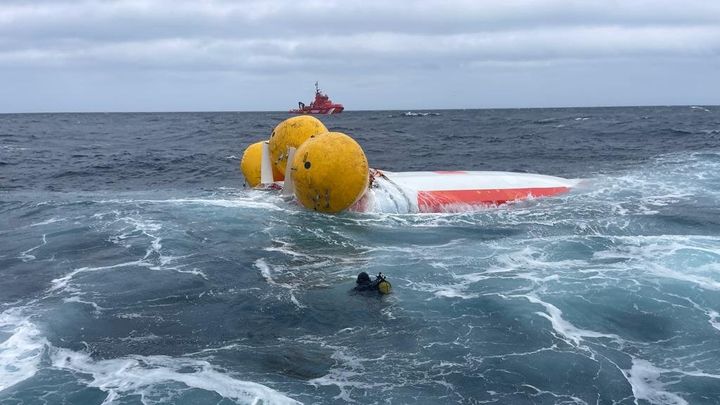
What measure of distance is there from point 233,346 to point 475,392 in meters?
4.35

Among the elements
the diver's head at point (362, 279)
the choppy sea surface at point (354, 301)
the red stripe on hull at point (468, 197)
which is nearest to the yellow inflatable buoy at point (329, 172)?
the choppy sea surface at point (354, 301)

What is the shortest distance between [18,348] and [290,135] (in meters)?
13.0

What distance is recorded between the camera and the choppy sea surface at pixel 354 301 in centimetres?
979

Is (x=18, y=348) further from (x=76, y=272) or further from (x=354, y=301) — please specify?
(x=354, y=301)

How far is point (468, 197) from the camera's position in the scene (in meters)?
22.3

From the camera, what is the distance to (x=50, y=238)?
18.5 m

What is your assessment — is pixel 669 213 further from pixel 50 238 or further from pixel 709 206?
pixel 50 238

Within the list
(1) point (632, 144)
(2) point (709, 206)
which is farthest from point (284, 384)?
(1) point (632, 144)

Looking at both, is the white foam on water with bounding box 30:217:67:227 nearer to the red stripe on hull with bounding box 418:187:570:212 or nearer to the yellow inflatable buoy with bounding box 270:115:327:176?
the yellow inflatable buoy with bounding box 270:115:327:176

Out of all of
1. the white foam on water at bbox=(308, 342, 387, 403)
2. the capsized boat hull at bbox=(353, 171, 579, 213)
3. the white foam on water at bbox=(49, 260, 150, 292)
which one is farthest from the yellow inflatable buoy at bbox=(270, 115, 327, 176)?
the white foam on water at bbox=(308, 342, 387, 403)

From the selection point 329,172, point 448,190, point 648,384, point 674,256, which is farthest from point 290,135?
point 648,384

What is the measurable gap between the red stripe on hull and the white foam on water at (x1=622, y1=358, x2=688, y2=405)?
11.5 meters

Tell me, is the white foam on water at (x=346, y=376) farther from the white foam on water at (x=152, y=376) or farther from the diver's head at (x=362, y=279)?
the diver's head at (x=362, y=279)

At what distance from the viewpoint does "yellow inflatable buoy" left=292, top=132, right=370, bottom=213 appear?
18.9m
